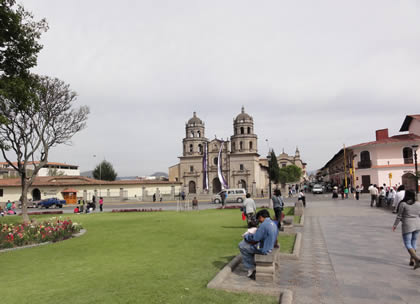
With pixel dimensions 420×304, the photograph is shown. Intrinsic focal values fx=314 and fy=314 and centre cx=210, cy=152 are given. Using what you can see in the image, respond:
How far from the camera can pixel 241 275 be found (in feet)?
20.0

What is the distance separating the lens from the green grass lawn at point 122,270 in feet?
16.4

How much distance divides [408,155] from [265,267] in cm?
4050

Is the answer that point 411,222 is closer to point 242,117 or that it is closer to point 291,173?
point 242,117

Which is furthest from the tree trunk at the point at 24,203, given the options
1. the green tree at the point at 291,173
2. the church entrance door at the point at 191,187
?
the green tree at the point at 291,173

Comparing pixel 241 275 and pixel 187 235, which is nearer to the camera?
pixel 241 275

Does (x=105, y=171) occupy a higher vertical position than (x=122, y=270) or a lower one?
higher

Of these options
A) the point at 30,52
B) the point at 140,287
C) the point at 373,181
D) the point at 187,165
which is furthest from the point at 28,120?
the point at 187,165

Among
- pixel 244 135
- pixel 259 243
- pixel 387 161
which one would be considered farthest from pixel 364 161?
pixel 259 243

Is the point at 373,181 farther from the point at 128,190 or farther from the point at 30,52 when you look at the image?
the point at 30,52

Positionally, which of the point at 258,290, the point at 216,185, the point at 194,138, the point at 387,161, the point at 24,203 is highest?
the point at 194,138

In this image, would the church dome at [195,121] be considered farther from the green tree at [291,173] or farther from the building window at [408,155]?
the building window at [408,155]

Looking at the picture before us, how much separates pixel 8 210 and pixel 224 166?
43455 millimetres

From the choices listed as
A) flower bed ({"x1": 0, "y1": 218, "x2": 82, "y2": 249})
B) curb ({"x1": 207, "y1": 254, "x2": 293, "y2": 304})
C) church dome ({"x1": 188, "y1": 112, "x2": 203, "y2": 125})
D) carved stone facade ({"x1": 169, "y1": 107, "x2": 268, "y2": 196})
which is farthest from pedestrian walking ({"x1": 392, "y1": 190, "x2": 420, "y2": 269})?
church dome ({"x1": 188, "y1": 112, "x2": 203, "y2": 125})

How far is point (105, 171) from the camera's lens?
7819 cm
